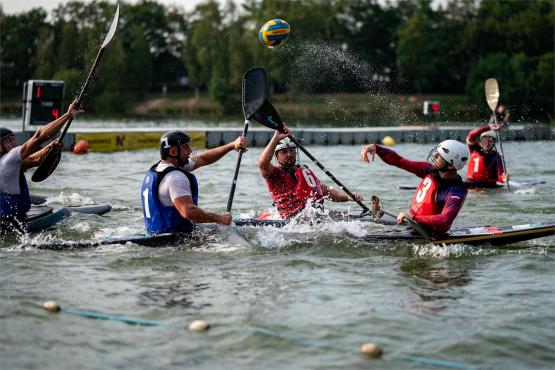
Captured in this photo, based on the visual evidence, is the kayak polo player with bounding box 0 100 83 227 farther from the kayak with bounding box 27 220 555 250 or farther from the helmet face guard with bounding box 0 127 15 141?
the kayak with bounding box 27 220 555 250

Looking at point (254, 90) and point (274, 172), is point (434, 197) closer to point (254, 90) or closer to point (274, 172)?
point (274, 172)

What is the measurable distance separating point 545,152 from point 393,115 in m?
19.0

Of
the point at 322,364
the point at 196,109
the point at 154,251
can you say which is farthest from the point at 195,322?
the point at 196,109

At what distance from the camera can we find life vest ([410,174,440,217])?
8.62 meters

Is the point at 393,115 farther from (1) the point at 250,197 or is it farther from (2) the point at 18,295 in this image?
(2) the point at 18,295

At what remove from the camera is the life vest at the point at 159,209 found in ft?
26.6

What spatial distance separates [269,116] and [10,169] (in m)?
2.92

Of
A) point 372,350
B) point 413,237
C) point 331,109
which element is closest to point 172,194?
point 413,237

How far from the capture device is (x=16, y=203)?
9.29m

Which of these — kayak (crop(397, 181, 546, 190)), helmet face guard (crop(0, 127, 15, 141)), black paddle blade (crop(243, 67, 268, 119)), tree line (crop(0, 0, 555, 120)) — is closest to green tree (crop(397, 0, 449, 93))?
A: tree line (crop(0, 0, 555, 120))

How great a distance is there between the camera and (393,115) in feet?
147

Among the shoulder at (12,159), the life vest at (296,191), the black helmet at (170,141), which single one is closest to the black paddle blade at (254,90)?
the life vest at (296,191)

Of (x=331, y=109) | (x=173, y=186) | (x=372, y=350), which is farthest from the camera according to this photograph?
(x=331, y=109)

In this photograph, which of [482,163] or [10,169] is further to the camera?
[482,163]
